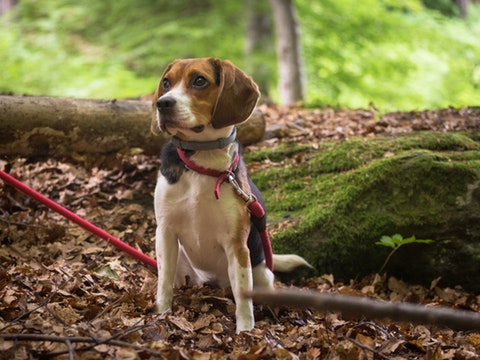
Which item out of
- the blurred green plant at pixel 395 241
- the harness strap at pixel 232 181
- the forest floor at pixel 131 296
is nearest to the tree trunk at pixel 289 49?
the forest floor at pixel 131 296

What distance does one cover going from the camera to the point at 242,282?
371cm

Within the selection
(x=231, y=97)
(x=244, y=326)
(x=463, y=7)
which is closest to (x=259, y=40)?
(x=231, y=97)

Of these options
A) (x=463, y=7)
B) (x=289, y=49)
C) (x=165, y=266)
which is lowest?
(x=165, y=266)

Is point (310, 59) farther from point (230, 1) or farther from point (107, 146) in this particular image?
point (107, 146)

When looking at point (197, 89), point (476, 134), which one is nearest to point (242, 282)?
point (197, 89)

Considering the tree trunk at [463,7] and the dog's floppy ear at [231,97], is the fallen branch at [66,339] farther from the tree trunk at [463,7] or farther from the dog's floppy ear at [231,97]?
the tree trunk at [463,7]

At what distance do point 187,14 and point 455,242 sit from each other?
1208cm

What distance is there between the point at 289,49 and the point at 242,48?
15.5ft

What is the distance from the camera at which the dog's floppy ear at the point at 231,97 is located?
142 inches

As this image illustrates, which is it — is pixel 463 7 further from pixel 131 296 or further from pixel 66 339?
pixel 66 339

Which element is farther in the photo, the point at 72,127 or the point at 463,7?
the point at 463,7

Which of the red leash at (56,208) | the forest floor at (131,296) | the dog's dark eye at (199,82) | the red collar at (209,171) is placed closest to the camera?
the forest floor at (131,296)

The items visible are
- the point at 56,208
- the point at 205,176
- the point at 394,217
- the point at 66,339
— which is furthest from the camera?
the point at 394,217

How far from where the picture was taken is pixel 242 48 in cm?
1538
